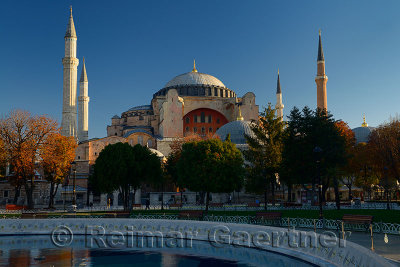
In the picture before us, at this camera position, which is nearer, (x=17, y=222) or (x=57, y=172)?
(x=17, y=222)

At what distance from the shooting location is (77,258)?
12352 millimetres

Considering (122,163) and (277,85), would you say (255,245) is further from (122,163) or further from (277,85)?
(277,85)

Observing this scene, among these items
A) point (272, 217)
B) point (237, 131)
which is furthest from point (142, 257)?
point (237, 131)

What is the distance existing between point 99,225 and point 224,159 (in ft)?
39.8

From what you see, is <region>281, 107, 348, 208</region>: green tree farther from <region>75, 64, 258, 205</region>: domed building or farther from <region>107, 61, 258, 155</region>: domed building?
<region>107, 61, 258, 155</region>: domed building

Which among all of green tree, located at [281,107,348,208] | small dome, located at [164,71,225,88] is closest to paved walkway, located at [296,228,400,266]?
green tree, located at [281,107,348,208]

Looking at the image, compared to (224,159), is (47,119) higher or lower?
higher

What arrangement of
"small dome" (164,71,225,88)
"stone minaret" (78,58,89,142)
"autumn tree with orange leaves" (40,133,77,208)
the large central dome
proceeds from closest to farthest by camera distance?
"autumn tree with orange leaves" (40,133,77,208) < "stone minaret" (78,58,89,142) < the large central dome < "small dome" (164,71,225,88)

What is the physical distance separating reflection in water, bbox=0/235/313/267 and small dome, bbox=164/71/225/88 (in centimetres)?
4947

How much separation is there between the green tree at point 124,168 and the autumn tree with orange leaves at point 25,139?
4848 mm

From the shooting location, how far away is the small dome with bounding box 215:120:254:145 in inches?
1927

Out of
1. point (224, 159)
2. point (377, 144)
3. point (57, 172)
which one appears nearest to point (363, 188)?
point (377, 144)

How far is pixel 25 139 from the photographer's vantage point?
3058 cm

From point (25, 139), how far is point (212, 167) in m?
14.7
